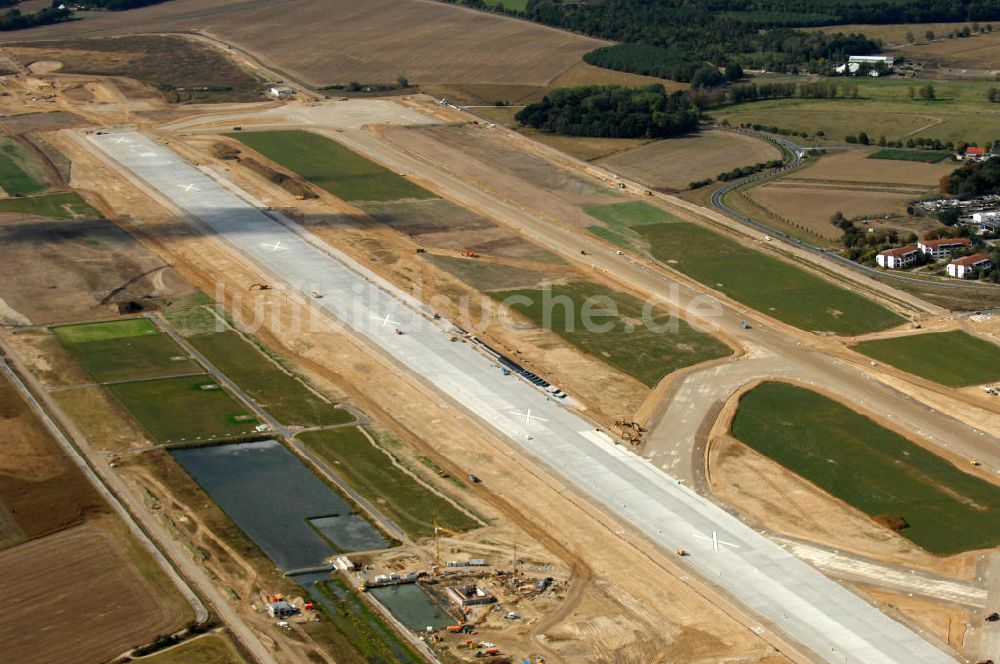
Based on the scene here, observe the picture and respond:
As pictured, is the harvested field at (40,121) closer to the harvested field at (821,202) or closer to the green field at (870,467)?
the harvested field at (821,202)

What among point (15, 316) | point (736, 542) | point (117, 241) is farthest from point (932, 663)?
point (117, 241)

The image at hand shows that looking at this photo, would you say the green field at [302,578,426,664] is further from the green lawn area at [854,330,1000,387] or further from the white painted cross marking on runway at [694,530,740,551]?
the green lawn area at [854,330,1000,387]

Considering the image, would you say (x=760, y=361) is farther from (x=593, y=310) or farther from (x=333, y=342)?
(x=333, y=342)

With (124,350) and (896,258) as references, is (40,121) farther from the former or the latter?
(896,258)

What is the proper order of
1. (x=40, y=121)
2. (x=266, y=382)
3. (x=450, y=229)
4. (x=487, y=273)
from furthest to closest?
(x=40, y=121), (x=450, y=229), (x=487, y=273), (x=266, y=382)

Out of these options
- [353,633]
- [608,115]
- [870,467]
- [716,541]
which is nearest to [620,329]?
[870,467]

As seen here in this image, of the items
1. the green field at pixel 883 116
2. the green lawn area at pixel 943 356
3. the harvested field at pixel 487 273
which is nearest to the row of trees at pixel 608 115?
the green field at pixel 883 116
